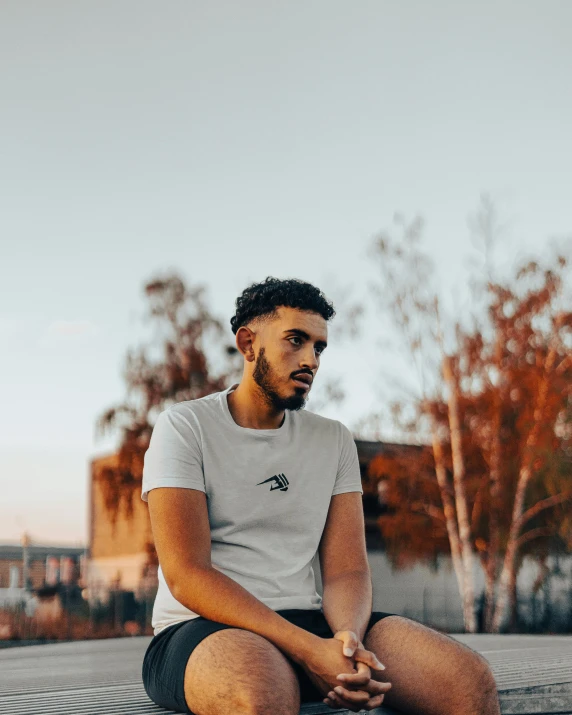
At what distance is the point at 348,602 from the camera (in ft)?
7.89

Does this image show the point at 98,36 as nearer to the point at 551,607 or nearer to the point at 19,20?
the point at 19,20

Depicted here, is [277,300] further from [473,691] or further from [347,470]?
[473,691]

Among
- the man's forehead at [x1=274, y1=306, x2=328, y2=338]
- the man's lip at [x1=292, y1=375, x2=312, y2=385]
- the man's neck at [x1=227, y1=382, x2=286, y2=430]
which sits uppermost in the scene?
the man's forehead at [x1=274, y1=306, x2=328, y2=338]

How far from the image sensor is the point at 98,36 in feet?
44.5

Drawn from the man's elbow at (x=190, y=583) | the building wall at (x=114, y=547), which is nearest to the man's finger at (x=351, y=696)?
the man's elbow at (x=190, y=583)

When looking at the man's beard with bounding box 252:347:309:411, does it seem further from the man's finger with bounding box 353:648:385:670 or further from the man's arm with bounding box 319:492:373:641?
the man's finger with bounding box 353:648:385:670

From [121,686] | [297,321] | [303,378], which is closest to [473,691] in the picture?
[303,378]

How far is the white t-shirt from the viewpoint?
239 cm

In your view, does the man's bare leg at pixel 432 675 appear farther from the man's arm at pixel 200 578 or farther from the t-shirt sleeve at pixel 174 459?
the t-shirt sleeve at pixel 174 459

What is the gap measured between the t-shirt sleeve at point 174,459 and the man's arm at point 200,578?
0.02m

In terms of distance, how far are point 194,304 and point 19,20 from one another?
9.42m

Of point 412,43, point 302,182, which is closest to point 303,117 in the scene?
point 302,182

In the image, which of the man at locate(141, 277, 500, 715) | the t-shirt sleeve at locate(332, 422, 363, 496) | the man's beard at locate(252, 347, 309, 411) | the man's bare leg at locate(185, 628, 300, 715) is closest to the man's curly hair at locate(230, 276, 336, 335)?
the man at locate(141, 277, 500, 715)

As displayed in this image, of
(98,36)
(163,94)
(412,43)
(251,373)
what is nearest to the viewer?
(251,373)
